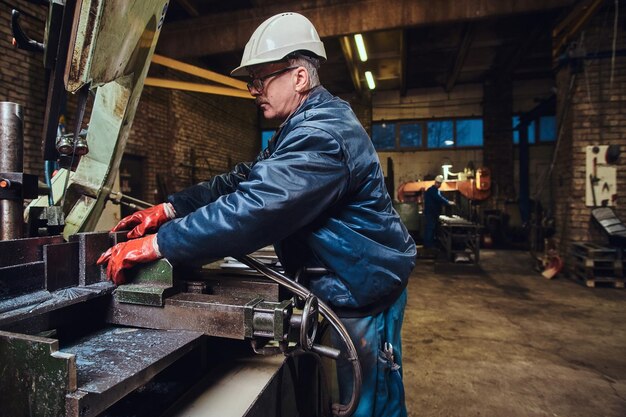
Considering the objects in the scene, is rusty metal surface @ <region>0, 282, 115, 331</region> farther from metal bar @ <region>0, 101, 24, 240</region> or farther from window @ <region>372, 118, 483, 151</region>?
window @ <region>372, 118, 483, 151</region>

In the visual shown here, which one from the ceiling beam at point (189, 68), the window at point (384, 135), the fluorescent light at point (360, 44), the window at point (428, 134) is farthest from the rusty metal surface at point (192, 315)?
the window at point (384, 135)

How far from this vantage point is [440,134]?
11.6 m

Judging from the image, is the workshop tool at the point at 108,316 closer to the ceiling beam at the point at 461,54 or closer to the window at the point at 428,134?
the ceiling beam at the point at 461,54

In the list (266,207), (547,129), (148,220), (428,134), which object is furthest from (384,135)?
(266,207)

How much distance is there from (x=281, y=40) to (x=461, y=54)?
342 inches

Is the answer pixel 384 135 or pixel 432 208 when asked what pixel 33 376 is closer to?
pixel 432 208

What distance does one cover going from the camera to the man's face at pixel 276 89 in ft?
4.95

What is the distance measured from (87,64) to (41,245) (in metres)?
0.60

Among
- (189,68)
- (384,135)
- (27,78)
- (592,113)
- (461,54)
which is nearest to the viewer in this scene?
(27,78)

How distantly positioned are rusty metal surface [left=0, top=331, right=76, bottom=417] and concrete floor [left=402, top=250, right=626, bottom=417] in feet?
7.63

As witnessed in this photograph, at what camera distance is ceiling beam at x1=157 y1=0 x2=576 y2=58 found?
511 cm

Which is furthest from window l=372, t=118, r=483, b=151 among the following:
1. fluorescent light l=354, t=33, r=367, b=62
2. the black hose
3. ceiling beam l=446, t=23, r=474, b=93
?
the black hose

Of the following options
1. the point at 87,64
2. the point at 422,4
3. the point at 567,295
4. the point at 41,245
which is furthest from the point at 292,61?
the point at 567,295

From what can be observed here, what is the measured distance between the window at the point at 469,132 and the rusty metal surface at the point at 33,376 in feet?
40.0
